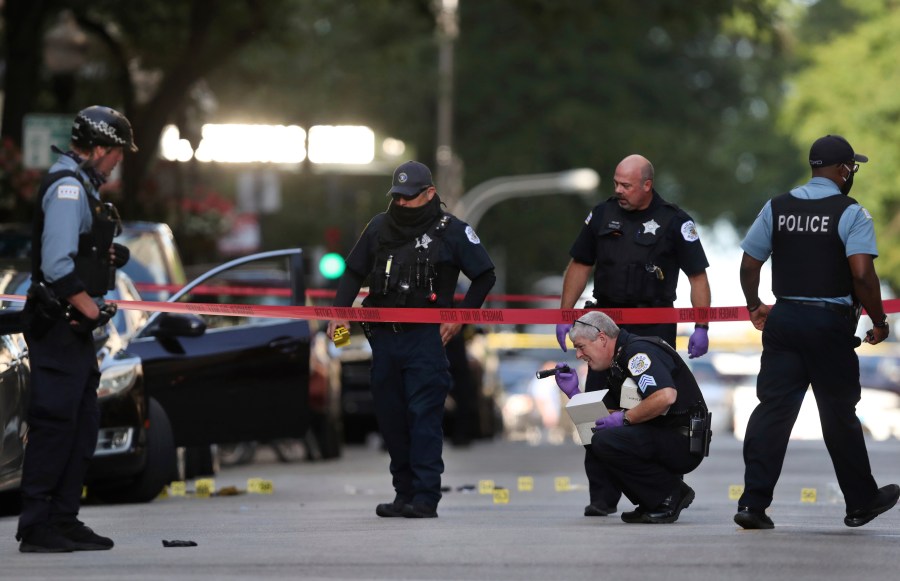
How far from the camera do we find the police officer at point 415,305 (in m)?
10.8

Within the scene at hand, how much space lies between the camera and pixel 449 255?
35.7ft

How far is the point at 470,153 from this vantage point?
52562mm

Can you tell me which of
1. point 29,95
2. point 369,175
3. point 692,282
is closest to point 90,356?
point 692,282

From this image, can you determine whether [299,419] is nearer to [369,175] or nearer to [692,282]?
[692,282]

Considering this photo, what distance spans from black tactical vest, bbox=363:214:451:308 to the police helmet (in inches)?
79.3

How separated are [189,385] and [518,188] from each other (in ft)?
111

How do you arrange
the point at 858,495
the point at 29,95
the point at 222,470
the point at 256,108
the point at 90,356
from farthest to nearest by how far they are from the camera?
the point at 256,108
the point at 29,95
the point at 222,470
the point at 858,495
the point at 90,356

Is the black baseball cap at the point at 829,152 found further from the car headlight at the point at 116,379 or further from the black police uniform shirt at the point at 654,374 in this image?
the car headlight at the point at 116,379

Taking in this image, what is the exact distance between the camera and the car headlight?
12.6 metres

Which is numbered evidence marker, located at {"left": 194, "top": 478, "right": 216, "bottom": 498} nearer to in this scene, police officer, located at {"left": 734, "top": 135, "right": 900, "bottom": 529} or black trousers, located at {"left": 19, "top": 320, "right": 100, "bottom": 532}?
black trousers, located at {"left": 19, "top": 320, "right": 100, "bottom": 532}

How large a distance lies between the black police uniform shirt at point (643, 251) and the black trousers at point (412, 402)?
3.05 ft

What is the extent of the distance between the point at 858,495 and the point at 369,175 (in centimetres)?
5360

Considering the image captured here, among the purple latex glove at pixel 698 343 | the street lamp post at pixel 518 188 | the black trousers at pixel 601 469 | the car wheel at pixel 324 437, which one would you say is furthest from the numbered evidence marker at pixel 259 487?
the street lamp post at pixel 518 188

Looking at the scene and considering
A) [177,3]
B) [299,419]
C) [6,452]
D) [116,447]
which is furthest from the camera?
[177,3]
